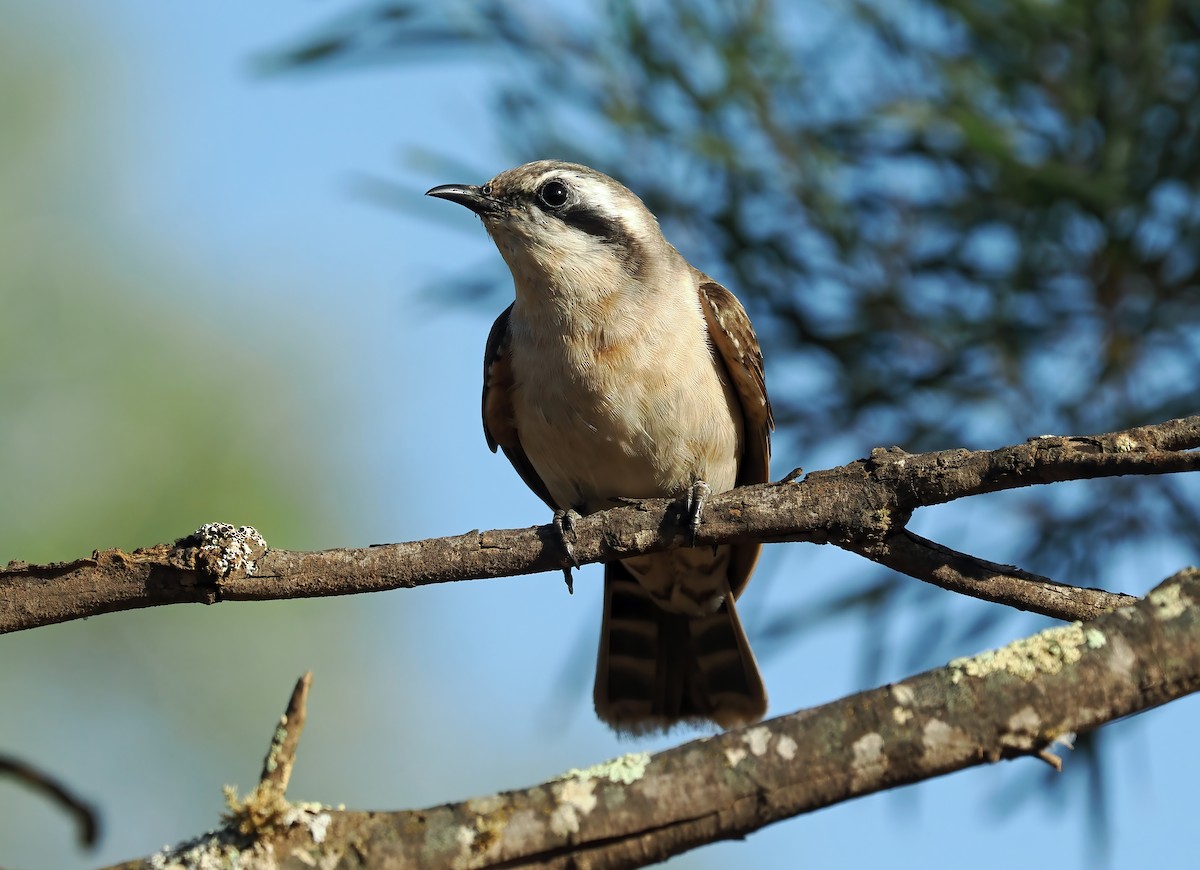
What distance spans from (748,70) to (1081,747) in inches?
137

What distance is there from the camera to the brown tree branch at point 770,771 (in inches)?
106

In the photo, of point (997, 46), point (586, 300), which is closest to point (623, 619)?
point (586, 300)

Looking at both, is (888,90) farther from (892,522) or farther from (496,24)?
(892,522)

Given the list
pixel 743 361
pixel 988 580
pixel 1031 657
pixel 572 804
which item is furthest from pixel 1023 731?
pixel 743 361

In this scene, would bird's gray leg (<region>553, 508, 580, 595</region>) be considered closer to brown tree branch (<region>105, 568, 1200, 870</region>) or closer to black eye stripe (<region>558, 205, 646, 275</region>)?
brown tree branch (<region>105, 568, 1200, 870</region>)

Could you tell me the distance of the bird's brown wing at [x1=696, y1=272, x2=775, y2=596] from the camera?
233 inches

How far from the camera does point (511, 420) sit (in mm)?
6289

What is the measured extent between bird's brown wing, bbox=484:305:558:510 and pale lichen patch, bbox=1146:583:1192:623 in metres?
3.68

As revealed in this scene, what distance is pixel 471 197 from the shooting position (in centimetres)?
614

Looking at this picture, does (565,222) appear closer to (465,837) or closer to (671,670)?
(671,670)

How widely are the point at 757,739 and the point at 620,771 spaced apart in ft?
0.99

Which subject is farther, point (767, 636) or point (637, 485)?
point (767, 636)

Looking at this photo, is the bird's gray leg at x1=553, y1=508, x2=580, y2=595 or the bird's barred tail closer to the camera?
the bird's gray leg at x1=553, y1=508, x2=580, y2=595

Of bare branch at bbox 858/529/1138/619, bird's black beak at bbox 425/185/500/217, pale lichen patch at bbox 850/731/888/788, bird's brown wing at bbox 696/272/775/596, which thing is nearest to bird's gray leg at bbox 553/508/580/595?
Answer: bare branch at bbox 858/529/1138/619
